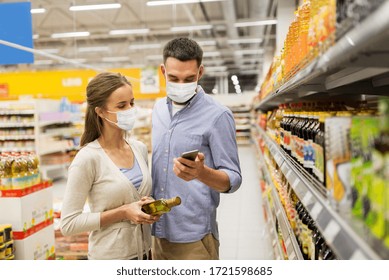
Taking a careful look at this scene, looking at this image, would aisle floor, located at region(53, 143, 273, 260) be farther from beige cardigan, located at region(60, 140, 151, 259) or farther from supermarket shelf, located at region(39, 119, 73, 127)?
beige cardigan, located at region(60, 140, 151, 259)

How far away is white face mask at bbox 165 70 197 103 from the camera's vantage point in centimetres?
187

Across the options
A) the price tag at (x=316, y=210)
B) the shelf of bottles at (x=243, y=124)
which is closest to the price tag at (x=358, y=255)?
the price tag at (x=316, y=210)

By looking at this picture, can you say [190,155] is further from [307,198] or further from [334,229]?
[334,229]

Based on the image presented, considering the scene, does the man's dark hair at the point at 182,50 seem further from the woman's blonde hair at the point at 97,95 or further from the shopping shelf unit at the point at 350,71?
the shopping shelf unit at the point at 350,71

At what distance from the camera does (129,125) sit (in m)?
1.93

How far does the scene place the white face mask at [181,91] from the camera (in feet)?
6.15

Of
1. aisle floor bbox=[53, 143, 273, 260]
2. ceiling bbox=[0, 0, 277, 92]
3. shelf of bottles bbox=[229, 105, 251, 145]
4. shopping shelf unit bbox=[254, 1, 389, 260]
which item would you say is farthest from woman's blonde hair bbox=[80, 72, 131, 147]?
shelf of bottles bbox=[229, 105, 251, 145]

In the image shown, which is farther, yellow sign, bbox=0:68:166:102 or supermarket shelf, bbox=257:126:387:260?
yellow sign, bbox=0:68:166:102

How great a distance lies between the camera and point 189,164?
5.01ft

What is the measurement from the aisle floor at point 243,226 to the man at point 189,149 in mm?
2345

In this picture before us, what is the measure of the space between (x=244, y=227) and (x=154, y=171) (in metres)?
3.63

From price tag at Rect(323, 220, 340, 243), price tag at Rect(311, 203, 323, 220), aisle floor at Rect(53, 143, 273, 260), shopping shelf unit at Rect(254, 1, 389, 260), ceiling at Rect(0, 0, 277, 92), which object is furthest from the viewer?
ceiling at Rect(0, 0, 277, 92)
